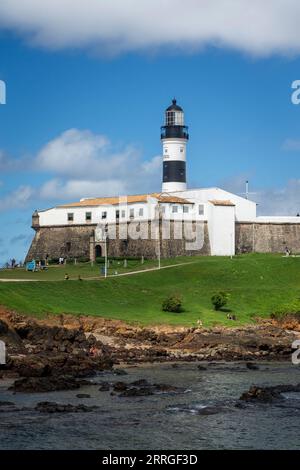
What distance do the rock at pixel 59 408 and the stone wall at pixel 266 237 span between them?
210ft

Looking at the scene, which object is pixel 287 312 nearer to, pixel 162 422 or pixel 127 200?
pixel 127 200

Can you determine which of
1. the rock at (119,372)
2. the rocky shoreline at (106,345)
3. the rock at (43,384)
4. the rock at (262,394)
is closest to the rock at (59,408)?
the rock at (43,384)

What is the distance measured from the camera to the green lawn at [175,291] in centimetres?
5819

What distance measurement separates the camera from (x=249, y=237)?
97.4m

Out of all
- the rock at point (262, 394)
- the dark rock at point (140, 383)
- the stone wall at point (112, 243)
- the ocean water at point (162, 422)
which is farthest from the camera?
the stone wall at point (112, 243)

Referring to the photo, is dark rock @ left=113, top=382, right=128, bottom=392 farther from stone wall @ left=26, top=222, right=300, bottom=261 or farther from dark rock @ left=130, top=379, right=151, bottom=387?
stone wall @ left=26, top=222, right=300, bottom=261

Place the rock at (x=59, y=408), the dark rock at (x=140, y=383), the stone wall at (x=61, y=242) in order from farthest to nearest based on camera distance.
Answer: the stone wall at (x=61, y=242) → the dark rock at (x=140, y=383) → the rock at (x=59, y=408)

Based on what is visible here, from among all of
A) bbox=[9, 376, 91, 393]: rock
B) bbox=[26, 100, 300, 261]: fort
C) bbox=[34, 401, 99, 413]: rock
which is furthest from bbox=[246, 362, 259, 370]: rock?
bbox=[26, 100, 300, 261]: fort

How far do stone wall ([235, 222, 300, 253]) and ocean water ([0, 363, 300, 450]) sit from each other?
185 feet

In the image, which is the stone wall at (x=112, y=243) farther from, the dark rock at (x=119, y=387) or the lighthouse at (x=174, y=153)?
the dark rock at (x=119, y=387)

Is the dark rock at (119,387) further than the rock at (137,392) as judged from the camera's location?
Yes

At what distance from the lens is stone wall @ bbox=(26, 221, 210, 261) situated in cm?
9188

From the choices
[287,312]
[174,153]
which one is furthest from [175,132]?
[287,312]
